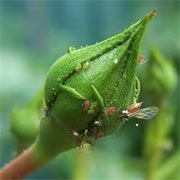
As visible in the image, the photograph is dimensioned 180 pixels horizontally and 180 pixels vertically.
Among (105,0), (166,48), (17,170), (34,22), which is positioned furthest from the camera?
(105,0)

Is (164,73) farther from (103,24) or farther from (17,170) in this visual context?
(103,24)

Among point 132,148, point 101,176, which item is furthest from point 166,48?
point 101,176

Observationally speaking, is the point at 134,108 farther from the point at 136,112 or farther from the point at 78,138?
the point at 78,138

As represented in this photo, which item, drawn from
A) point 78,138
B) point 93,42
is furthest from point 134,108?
point 93,42

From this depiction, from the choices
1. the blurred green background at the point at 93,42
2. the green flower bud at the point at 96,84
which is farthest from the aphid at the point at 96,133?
the blurred green background at the point at 93,42

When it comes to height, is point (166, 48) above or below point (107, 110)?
above

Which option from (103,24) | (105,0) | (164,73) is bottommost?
(164,73)

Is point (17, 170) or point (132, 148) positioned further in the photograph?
point (132, 148)
